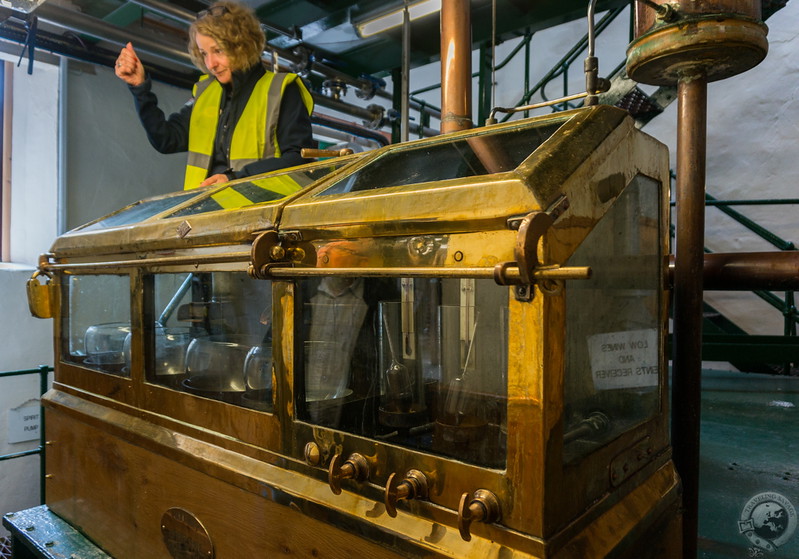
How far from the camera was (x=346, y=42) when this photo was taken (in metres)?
3.82

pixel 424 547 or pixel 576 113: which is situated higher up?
pixel 576 113

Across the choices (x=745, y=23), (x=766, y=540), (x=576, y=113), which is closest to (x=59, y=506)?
(x=576, y=113)

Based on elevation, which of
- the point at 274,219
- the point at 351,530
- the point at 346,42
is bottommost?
the point at 351,530

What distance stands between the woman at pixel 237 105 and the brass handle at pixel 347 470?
4.17ft

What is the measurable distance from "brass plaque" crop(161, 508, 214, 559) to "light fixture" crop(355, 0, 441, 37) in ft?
9.26

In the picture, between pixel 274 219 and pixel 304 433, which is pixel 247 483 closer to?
pixel 304 433

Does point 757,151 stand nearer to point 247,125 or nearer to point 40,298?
point 247,125

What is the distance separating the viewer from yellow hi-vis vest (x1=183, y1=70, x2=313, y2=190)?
6.87 ft

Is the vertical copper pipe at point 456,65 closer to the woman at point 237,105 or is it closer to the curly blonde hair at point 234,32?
the woman at point 237,105

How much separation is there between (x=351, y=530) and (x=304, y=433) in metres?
0.24

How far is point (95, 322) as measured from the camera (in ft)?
7.33

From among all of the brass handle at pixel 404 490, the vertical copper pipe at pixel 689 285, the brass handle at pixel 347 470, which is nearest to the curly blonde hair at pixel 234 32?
the vertical copper pipe at pixel 689 285

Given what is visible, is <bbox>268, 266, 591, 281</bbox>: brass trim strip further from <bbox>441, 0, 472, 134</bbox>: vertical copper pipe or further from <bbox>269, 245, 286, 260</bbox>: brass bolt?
<bbox>441, 0, 472, 134</bbox>: vertical copper pipe

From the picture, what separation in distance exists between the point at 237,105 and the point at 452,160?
1.39 metres
